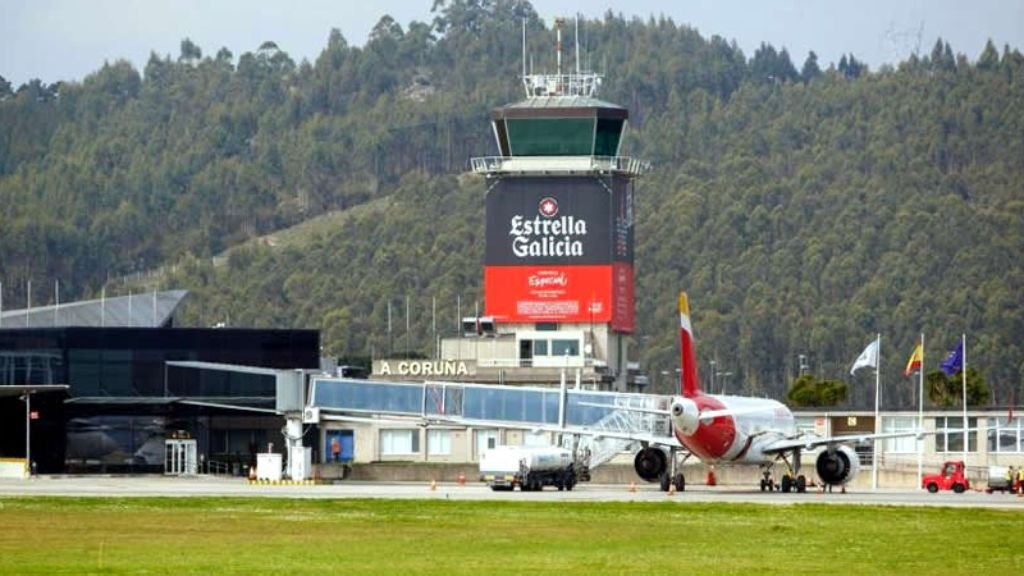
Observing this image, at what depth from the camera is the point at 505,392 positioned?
13088 centimetres

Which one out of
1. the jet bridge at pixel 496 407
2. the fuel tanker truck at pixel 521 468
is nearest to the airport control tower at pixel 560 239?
the jet bridge at pixel 496 407

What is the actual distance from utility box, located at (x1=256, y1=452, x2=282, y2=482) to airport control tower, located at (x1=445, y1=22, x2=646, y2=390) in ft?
124

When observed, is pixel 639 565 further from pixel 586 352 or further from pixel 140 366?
pixel 586 352

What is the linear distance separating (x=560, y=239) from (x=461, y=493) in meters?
60.6

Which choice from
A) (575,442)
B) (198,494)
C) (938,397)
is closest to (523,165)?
(938,397)

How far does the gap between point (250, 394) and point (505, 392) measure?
51.3 ft

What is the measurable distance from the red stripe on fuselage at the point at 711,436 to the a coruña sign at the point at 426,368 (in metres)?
50.9

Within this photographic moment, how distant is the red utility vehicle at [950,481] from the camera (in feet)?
364

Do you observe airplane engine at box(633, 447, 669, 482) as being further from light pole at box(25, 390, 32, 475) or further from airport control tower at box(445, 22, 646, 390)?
airport control tower at box(445, 22, 646, 390)

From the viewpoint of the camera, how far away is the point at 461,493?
104 meters

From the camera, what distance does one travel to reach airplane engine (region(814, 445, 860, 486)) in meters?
106

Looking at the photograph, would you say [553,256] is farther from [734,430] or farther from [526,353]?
[734,430]

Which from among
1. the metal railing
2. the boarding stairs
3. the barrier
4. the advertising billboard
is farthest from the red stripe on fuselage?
the metal railing

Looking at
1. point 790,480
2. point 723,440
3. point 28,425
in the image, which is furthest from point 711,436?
point 28,425
